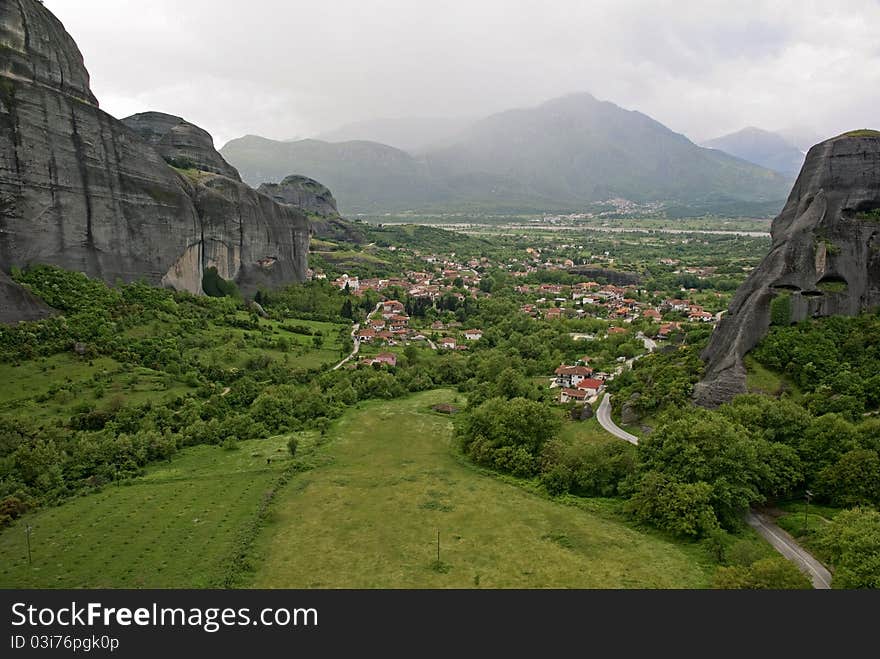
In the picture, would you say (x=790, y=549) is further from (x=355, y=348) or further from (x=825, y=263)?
(x=355, y=348)

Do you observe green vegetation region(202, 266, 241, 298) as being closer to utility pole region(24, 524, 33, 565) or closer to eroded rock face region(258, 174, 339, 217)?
utility pole region(24, 524, 33, 565)

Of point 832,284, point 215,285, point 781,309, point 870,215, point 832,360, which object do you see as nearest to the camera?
point 832,360

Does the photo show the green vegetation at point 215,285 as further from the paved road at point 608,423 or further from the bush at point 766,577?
the bush at point 766,577

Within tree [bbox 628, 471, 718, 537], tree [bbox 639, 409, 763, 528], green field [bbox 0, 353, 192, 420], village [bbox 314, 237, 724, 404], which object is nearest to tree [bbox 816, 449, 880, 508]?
tree [bbox 639, 409, 763, 528]

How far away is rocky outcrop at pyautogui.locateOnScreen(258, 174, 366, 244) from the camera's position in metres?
139

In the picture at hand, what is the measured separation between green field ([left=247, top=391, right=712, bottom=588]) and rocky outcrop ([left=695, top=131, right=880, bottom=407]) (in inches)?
574

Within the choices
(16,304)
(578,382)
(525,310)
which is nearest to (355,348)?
(578,382)

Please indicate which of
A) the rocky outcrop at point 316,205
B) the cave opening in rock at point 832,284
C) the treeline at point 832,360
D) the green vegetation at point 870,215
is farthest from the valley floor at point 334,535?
the rocky outcrop at point 316,205

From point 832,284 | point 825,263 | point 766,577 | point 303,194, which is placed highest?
point 303,194

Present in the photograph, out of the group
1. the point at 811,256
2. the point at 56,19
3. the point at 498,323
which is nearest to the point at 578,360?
the point at 498,323

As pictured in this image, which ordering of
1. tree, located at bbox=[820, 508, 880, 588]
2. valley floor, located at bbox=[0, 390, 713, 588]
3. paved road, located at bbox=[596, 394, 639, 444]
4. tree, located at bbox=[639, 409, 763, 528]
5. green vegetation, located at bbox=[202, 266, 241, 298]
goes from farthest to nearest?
green vegetation, located at bbox=[202, 266, 241, 298]
paved road, located at bbox=[596, 394, 639, 444]
tree, located at bbox=[639, 409, 763, 528]
valley floor, located at bbox=[0, 390, 713, 588]
tree, located at bbox=[820, 508, 880, 588]

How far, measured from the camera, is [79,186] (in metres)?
48.9

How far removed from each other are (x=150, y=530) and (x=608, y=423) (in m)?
29.7

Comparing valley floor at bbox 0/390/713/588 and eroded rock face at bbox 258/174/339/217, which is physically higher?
eroded rock face at bbox 258/174/339/217
